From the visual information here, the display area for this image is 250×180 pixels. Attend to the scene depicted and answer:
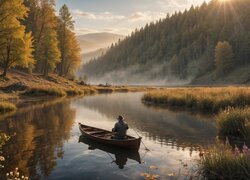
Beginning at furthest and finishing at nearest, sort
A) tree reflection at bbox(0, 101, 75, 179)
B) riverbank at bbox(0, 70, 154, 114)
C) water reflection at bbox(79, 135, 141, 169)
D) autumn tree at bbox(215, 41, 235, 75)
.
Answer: autumn tree at bbox(215, 41, 235, 75)
riverbank at bbox(0, 70, 154, 114)
water reflection at bbox(79, 135, 141, 169)
tree reflection at bbox(0, 101, 75, 179)

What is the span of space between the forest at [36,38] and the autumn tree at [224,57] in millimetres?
60466

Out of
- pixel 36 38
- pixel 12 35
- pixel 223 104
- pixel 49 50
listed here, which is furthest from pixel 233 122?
pixel 36 38

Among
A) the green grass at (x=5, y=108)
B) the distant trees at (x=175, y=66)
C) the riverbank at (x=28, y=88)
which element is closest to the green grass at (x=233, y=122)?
the green grass at (x=5, y=108)

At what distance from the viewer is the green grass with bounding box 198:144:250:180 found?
33.0 feet

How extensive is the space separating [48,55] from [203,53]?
10235 cm

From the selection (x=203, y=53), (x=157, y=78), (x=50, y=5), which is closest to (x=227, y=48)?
(x=203, y=53)

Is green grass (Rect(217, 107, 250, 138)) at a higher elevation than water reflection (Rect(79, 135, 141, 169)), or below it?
higher

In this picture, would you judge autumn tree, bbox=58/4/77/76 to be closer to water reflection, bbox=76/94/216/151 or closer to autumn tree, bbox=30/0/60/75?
autumn tree, bbox=30/0/60/75

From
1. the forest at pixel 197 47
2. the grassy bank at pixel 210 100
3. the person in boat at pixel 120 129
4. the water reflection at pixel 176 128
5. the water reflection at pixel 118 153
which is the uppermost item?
the forest at pixel 197 47

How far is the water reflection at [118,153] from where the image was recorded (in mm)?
14769

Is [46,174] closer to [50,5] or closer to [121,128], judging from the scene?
[121,128]

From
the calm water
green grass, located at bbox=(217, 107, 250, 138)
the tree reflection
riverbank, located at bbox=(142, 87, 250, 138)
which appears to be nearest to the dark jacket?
the calm water

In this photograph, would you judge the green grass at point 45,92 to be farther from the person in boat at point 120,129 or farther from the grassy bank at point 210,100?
the person in boat at point 120,129

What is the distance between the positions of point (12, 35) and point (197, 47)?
118820 mm
